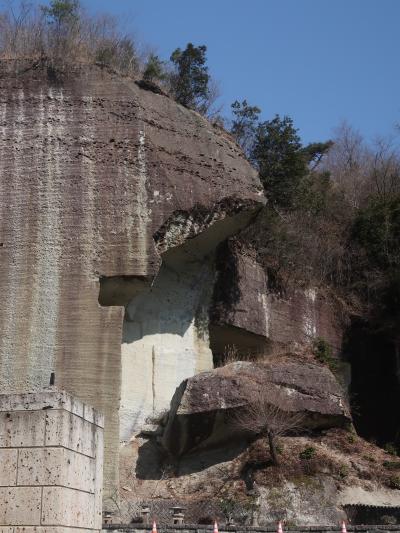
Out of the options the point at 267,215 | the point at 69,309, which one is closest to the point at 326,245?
the point at 267,215

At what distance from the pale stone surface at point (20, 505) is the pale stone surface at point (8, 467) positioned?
0.18 ft

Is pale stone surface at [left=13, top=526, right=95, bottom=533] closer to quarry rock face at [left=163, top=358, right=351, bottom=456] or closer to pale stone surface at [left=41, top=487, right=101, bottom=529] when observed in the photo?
pale stone surface at [left=41, top=487, right=101, bottom=529]

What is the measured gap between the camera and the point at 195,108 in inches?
799

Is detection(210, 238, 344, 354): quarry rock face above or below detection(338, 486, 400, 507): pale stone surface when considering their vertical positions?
above

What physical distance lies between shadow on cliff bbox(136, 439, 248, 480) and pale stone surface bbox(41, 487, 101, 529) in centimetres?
1032

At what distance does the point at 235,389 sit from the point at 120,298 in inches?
126

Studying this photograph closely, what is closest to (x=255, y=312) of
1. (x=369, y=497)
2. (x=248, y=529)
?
(x=369, y=497)

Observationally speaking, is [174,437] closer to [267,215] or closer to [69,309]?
[69,309]

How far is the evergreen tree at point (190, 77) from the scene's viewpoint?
20375 millimetres

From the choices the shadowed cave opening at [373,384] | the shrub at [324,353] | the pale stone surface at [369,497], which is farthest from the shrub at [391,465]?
the shrub at [324,353]

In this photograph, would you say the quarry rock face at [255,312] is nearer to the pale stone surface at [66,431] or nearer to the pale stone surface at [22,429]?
the pale stone surface at [66,431]

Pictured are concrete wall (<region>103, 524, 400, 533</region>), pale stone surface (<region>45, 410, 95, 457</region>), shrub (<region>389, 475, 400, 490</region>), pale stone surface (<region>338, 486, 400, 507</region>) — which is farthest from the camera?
shrub (<region>389, 475, 400, 490</region>)

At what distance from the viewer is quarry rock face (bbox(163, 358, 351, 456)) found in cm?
1666

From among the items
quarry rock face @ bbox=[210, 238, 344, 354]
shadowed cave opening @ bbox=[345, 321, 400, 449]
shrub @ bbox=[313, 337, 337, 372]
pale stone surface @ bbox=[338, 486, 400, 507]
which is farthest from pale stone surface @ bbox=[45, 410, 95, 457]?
shadowed cave opening @ bbox=[345, 321, 400, 449]
